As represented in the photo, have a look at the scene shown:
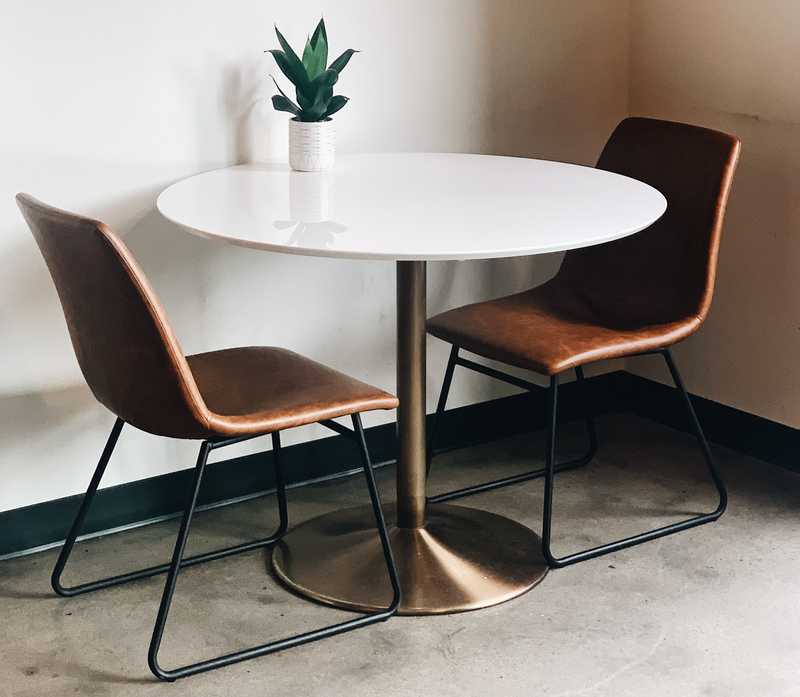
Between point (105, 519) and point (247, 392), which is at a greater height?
point (247, 392)

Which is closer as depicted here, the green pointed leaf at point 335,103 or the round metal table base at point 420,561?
the round metal table base at point 420,561

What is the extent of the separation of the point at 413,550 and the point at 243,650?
1.55ft

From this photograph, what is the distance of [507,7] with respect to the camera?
313 centimetres

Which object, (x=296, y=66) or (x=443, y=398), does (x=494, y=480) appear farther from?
(x=296, y=66)

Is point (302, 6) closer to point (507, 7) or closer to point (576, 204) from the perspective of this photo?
point (507, 7)

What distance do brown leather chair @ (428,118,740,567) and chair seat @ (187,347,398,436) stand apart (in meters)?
0.41

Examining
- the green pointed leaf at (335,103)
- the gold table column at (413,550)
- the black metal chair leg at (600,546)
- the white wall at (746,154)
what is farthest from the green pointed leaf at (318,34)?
the white wall at (746,154)

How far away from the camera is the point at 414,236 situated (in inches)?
85.4

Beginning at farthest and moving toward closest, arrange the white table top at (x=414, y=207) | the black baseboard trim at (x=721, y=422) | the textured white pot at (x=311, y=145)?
the black baseboard trim at (x=721, y=422), the textured white pot at (x=311, y=145), the white table top at (x=414, y=207)

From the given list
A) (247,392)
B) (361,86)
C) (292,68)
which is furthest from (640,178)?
(247,392)

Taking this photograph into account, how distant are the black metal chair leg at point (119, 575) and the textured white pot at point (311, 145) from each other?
0.66 m

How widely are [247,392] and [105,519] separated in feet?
2.25

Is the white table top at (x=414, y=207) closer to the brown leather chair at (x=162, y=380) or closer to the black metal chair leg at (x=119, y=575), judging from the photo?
the brown leather chair at (x=162, y=380)

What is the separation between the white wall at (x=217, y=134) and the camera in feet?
8.45
